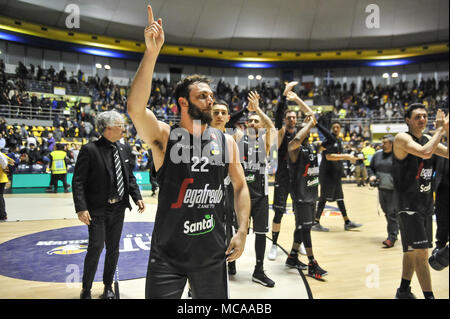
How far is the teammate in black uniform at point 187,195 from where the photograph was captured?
5.96ft

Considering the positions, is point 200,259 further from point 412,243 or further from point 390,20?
point 390,20

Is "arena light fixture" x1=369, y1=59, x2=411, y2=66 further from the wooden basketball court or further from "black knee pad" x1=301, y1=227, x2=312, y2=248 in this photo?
"black knee pad" x1=301, y1=227, x2=312, y2=248

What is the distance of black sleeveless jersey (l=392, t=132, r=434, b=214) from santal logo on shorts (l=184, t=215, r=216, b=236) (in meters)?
2.10

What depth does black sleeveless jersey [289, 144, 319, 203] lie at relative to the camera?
13.3 ft

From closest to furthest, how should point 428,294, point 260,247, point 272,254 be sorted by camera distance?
1. point 428,294
2. point 260,247
3. point 272,254

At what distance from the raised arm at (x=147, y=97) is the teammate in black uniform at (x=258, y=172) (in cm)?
183

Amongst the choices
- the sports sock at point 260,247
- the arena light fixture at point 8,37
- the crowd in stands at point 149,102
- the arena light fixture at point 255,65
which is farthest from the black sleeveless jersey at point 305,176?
the arena light fixture at point 255,65

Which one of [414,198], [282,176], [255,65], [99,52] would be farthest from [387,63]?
[414,198]

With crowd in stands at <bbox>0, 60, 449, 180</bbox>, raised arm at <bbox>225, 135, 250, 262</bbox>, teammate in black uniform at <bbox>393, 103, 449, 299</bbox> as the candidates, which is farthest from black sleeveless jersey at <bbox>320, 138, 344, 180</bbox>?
raised arm at <bbox>225, 135, 250, 262</bbox>

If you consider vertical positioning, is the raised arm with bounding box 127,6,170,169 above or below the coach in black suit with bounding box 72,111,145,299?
above

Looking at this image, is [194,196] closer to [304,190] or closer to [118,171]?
[118,171]

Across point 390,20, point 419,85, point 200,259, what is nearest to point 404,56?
point 419,85

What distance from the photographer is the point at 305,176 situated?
4199mm

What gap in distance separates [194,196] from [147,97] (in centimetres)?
64
